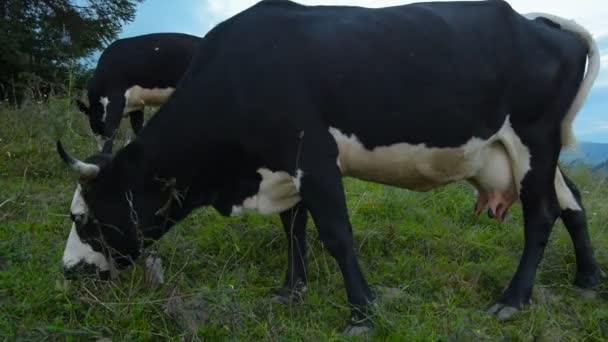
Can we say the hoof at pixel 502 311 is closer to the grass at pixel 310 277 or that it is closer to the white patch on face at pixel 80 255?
the grass at pixel 310 277

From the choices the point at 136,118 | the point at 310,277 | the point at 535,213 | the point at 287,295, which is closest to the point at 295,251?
the point at 310,277

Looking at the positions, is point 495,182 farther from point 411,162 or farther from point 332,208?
point 332,208

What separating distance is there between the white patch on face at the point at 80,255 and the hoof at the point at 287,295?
1.04 m

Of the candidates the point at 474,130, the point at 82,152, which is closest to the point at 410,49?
the point at 474,130

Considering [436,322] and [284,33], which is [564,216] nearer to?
[436,322]

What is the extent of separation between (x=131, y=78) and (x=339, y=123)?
19.1 ft

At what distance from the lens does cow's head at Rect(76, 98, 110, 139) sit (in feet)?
28.5

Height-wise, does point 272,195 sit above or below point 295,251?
above

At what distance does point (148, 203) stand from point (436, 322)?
181 cm

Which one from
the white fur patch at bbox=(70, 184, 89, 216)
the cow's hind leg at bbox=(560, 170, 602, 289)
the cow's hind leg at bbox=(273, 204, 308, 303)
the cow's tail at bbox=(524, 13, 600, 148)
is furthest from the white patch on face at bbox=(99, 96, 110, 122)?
the cow's hind leg at bbox=(560, 170, 602, 289)

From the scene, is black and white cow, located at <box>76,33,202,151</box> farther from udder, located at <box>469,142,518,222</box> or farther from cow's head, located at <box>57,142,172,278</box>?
udder, located at <box>469,142,518,222</box>

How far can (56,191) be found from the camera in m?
6.12

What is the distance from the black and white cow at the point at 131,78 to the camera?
8.68m

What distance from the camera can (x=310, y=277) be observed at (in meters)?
4.46
